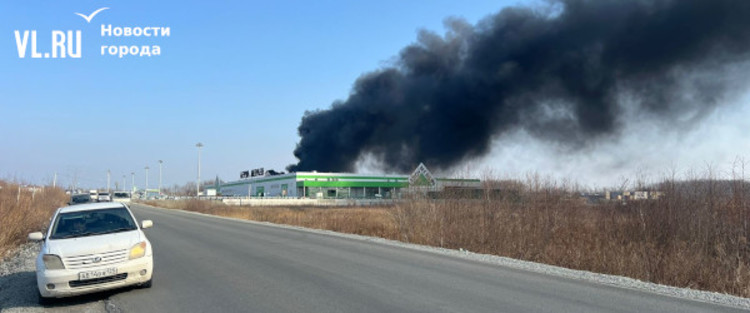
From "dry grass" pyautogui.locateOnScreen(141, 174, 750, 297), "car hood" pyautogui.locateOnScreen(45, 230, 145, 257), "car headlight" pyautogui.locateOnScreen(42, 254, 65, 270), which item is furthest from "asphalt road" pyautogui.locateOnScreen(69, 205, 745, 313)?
"dry grass" pyautogui.locateOnScreen(141, 174, 750, 297)

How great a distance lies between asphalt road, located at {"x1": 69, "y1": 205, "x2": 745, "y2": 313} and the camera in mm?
7348

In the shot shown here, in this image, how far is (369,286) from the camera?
8.75 m

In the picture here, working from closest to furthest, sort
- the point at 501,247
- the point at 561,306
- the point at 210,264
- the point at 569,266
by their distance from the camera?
the point at 561,306, the point at 210,264, the point at 569,266, the point at 501,247

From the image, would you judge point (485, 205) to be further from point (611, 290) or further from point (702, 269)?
point (611, 290)

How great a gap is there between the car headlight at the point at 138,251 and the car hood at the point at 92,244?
60mm

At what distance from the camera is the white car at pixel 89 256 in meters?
7.55

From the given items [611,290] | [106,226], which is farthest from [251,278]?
[611,290]

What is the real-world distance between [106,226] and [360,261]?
218 inches

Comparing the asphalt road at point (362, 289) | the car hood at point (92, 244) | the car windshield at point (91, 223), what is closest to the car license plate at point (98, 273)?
the car hood at point (92, 244)

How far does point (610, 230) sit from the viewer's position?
15.9 m

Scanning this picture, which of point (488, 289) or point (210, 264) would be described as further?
point (210, 264)

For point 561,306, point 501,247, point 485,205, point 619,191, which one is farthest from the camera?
point 485,205

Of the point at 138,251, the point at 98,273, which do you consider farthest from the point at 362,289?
the point at 98,273

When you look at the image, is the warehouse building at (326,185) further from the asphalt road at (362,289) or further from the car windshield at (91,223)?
the car windshield at (91,223)
